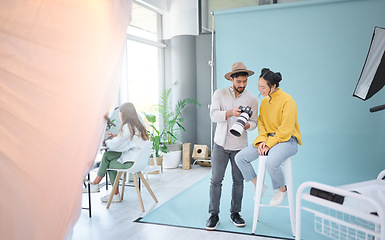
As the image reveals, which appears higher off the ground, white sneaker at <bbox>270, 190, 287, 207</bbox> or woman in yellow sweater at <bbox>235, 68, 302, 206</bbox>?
woman in yellow sweater at <bbox>235, 68, 302, 206</bbox>

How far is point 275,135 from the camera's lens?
2541 millimetres

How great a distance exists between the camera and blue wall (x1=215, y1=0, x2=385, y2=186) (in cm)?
358

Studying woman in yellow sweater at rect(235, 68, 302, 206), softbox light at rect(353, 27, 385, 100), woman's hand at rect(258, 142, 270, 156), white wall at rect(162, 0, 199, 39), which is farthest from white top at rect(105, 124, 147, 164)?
white wall at rect(162, 0, 199, 39)

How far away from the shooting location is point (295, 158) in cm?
388

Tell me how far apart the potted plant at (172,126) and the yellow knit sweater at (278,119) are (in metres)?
2.52

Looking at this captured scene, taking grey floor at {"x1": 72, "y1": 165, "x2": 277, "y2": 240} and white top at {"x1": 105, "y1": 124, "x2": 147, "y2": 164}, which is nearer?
grey floor at {"x1": 72, "y1": 165, "x2": 277, "y2": 240}

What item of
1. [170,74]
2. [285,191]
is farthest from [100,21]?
[170,74]

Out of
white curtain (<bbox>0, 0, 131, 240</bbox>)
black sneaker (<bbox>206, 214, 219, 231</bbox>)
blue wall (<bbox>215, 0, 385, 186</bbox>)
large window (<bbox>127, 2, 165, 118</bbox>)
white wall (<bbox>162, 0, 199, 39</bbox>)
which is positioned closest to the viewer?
white curtain (<bbox>0, 0, 131, 240</bbox>)

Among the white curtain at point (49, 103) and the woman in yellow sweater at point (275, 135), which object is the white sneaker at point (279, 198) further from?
the white curtain at point (49, 103)

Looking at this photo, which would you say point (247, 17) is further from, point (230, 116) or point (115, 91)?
point (115, 91)

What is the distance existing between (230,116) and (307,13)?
6.07 feet

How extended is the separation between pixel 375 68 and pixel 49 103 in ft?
6.72

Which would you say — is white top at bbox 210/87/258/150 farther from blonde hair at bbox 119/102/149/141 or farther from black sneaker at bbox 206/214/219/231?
blonde hair at bbox 119/102/149/141

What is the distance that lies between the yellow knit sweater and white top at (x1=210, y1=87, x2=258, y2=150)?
109 mm
